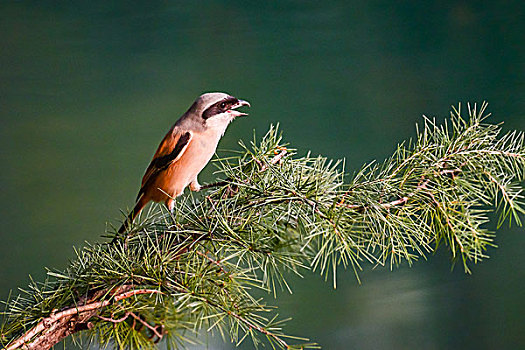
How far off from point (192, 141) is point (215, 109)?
0.05m

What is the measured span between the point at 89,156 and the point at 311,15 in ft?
2.11

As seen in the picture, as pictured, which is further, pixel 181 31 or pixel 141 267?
pixel 181 31

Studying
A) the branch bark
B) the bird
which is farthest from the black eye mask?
the branch bark

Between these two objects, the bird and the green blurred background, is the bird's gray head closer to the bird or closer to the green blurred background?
the bird

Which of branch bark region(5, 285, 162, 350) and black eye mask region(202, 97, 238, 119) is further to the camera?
black eye mask region(202, 97, 238, 119)

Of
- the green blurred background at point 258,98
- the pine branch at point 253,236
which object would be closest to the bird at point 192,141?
the pine branch at point 253,236

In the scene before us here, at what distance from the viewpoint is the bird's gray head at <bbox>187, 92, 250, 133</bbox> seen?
0.70 m

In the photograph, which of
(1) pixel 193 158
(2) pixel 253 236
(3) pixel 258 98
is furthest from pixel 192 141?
(3) pixel 258 98

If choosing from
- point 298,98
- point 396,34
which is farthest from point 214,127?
point 396,34

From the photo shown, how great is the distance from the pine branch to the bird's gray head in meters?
0.11

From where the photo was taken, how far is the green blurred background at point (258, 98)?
1.37 meters

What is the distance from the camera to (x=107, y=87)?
1.40 meters

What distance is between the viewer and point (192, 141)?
2.40 ft

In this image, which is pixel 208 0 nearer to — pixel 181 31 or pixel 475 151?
pixel 181 31
